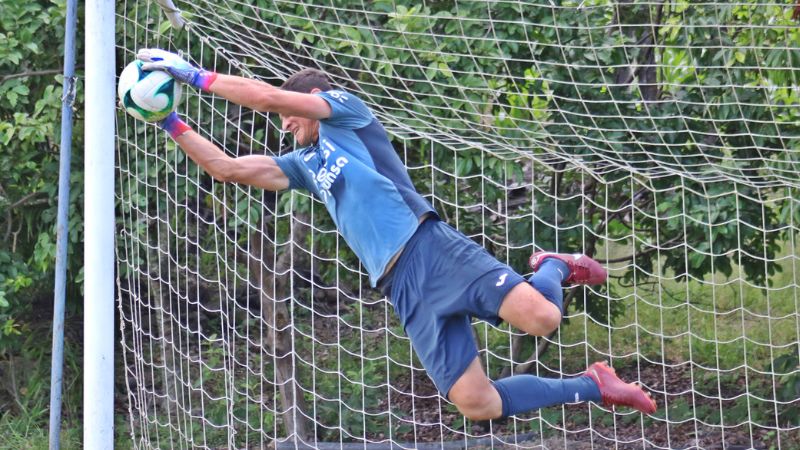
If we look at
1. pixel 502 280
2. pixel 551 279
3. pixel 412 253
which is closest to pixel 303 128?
pixel 412 253

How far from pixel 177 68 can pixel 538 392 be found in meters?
1.82

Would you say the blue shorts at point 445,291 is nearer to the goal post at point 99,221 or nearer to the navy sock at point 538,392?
the navy sock at point 538,392

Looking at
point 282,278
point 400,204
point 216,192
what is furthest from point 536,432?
point 400,204

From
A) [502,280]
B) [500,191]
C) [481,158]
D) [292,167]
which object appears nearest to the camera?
[502,280]

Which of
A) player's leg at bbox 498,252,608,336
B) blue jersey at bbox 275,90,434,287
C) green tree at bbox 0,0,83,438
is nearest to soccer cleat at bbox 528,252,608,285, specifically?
player's leg at bbox 498,252,608,336

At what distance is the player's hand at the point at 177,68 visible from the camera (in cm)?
427

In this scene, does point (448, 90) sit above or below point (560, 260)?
above

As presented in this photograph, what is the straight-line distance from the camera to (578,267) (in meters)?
4.73

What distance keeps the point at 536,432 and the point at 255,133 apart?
7.65 feet

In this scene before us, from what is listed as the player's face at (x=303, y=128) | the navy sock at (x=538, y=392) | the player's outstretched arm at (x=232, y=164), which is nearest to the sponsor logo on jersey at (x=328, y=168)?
the player's face at (x=303, y=128)

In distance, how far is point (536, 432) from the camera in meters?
6.90

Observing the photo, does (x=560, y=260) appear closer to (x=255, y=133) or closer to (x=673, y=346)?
(x=255, y=133)

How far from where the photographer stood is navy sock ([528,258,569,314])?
442 centimetres

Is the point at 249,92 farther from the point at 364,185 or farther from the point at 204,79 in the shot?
the point at 364,185
